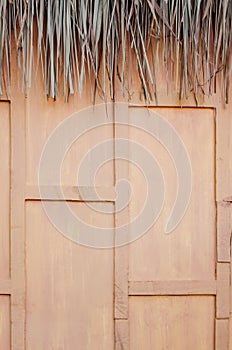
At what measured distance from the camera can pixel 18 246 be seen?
2.52 m

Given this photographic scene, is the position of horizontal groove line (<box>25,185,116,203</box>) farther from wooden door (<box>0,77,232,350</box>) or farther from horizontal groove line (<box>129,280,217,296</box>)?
horizontal groove line (<box>129,280,217,296</box>)

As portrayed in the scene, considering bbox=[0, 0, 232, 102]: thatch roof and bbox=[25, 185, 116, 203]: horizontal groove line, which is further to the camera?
bbox=[25, 185, 116, 203]: horizontal groove line

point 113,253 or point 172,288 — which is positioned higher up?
point 113,253

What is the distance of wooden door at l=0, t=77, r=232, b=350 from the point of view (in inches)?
99.7

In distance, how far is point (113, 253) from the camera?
2553mm

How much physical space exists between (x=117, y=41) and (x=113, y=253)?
2.84 feet

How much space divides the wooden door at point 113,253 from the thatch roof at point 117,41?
11cm

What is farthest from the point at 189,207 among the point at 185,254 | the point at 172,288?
the point at 172,288

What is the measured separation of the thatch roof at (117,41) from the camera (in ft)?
7.92

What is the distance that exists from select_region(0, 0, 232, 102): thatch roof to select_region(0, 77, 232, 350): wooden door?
0.11 meters

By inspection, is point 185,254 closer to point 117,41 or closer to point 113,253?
point 113,253

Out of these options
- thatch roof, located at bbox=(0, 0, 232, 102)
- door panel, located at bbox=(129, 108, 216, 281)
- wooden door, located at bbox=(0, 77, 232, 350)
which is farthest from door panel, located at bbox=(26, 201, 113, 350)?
thatch roof, located at bbox=(0, 0, 232, 102)

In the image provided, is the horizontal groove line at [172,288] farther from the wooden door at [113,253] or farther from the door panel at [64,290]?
the door panel at [64,290]

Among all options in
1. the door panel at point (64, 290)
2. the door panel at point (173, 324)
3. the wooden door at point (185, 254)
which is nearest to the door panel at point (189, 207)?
the wooden door at point (185, 254)
